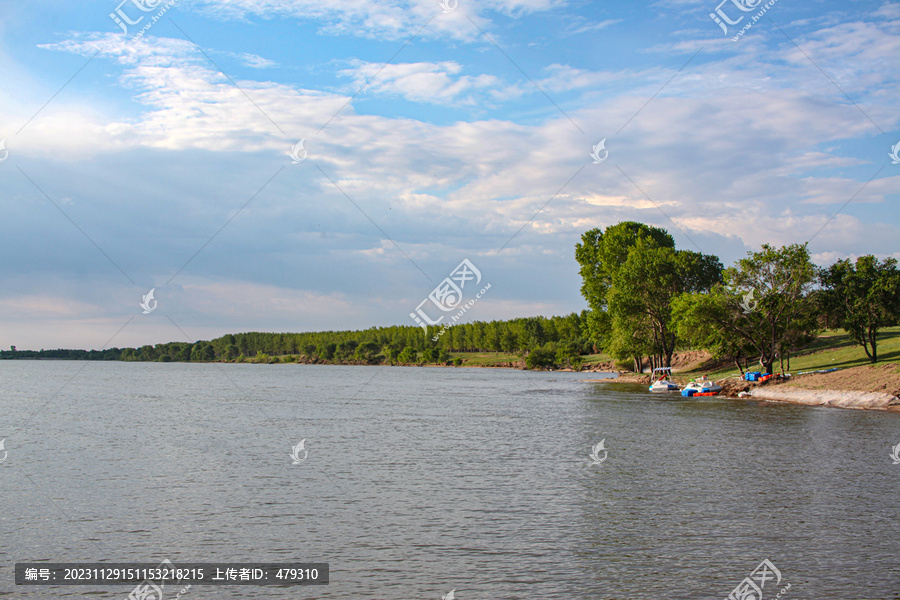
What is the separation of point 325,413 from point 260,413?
5.43m

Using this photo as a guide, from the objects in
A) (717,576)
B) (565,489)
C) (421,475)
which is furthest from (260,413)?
(717,576)

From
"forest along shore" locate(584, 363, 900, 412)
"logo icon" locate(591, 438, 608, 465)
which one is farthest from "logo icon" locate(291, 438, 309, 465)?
"forest along shore" locate(584, 363, 900, 412)

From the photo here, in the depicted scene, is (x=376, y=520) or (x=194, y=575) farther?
(x=376, y=520)

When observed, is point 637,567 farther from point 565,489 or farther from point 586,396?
point 586,396

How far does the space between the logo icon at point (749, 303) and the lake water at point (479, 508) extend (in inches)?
1256

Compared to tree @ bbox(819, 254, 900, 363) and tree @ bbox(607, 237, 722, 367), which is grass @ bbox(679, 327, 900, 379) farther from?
tree @ bbox(607, 237, 722, 367)

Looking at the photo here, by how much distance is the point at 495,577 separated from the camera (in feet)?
47.2

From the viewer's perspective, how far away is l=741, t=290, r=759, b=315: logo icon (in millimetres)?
71125

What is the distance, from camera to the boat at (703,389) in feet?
243

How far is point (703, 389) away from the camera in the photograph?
74250mm

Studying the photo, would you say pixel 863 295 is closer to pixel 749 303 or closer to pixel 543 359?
pixel 749 303

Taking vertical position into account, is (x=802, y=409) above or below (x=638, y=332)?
below
